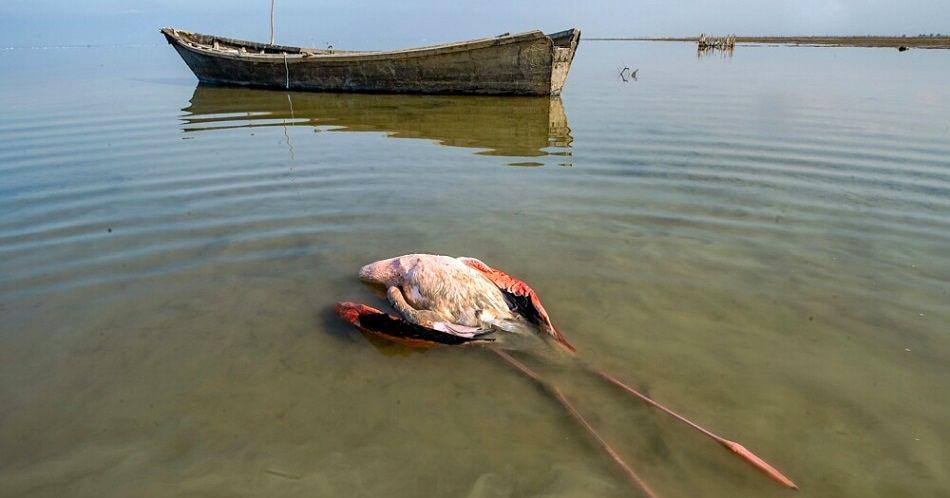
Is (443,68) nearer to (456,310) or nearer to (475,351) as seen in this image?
(456,310)

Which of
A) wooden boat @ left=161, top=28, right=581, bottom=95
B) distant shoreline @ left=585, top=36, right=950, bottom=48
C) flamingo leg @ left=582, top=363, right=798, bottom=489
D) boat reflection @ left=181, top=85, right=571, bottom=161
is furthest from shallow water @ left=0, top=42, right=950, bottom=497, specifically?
distant shoreline @ left=585, top=36, right=950, bottom=48

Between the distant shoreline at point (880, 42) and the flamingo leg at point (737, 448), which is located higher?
the distant shoreline at point (880, 42)

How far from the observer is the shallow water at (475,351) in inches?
117

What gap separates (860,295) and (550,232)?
272 cm

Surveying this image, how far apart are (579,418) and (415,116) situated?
11334 mm

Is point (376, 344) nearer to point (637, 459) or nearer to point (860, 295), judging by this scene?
point (637, 459)

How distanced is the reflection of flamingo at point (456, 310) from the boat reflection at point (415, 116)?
5102 mm

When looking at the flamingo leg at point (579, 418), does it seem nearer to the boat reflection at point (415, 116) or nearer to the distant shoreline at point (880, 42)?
the boat reflection at point (415, 116)

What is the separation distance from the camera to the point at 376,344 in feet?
13.2

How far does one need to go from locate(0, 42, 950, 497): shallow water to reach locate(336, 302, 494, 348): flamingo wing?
95mm

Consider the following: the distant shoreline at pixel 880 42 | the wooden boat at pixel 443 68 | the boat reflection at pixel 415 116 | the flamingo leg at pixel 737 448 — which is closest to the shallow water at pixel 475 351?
the flamingo leg at pixel 737 448

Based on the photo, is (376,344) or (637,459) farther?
(376,344)

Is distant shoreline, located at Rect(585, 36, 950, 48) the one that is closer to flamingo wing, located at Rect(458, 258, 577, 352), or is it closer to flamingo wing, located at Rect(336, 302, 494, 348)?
flamingo wing, located at Rect(458, 258, 577, 352)

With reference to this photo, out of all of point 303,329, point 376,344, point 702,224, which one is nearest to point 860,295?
point 702,224
